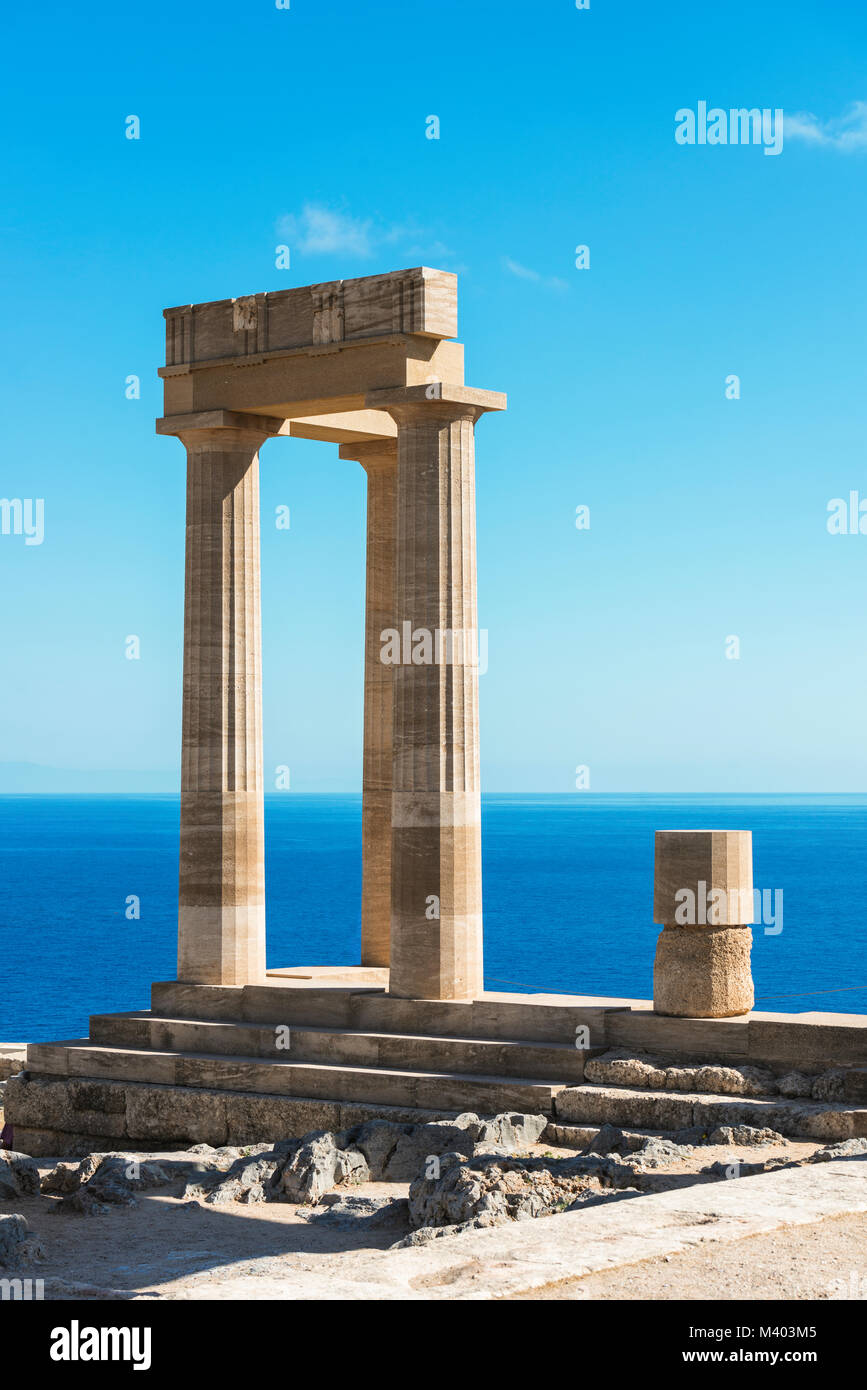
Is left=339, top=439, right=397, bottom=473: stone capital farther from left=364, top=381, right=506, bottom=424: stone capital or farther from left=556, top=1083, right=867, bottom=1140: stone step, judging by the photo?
left=556, top=1083, right=867, bottom=1140: stone step

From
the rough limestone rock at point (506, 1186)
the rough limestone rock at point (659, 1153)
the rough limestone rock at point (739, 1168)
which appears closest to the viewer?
the rough limestone rock at point (506, 1186)

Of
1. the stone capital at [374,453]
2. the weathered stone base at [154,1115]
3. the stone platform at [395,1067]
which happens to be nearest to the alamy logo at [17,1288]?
the stone platform at [395,1067]

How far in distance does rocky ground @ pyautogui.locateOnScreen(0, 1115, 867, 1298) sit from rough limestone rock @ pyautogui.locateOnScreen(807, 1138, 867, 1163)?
0.02m

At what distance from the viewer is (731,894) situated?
1966cm

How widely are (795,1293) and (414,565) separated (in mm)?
13663

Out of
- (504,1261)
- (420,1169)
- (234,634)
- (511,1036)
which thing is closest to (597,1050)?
(511,1036)

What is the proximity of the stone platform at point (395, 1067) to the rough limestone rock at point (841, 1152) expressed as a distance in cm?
191

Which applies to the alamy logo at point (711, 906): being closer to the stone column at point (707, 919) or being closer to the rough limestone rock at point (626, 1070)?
the stone column at point (707, 919)

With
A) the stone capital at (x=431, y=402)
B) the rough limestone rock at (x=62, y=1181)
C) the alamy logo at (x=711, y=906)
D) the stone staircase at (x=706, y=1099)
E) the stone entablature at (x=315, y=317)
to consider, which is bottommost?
the rough limestone rock at (x=62, y=1181)

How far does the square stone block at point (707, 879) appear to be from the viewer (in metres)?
19.6

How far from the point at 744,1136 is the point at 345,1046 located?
19.1ft

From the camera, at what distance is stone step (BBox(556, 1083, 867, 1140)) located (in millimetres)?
17578
